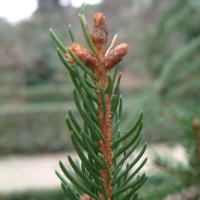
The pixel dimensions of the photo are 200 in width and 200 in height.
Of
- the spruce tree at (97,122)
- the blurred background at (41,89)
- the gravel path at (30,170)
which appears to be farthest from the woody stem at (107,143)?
the gravel path at (30,170)

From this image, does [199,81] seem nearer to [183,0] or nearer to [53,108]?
[183,0]

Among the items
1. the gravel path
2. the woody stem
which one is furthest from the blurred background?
the woody stem

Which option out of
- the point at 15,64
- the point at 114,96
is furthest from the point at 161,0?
the point at 15,64

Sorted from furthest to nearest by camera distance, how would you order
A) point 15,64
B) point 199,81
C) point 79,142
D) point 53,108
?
point 15,64 → point 53,108 → point 199,81 → point 79,142

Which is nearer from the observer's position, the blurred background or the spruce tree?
the spruce tree

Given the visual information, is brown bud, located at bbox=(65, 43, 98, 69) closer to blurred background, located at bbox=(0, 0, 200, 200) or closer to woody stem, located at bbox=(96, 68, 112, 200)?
woody stem, located at bbox=(96, 68, 112, 200)

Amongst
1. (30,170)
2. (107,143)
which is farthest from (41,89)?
(107,143)

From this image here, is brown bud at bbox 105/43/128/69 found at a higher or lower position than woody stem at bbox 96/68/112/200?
higher

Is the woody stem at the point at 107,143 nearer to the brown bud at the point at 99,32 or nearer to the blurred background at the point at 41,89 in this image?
the brown bud at the point at 99,32
